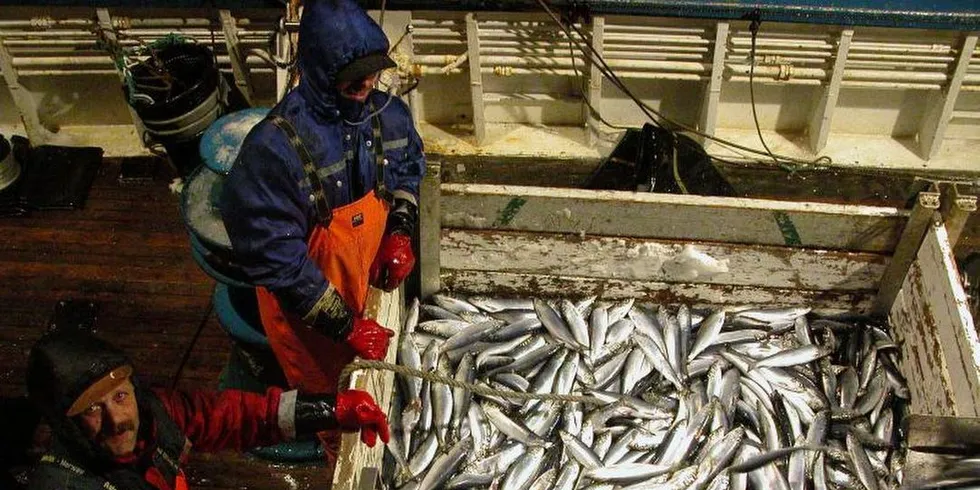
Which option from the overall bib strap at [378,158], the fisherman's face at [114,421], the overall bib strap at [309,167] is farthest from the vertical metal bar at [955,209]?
the fisherman's face at [114,421]

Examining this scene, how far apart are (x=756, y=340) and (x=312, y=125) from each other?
9.13ft

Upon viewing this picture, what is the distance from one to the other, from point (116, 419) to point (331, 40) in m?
1.58

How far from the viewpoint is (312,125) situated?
3512mm

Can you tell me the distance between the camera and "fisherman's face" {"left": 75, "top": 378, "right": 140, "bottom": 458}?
269 cm

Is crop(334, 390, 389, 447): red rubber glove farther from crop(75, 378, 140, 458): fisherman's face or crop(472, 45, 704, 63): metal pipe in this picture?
crop(472, 45, 704, 63): metal pipe

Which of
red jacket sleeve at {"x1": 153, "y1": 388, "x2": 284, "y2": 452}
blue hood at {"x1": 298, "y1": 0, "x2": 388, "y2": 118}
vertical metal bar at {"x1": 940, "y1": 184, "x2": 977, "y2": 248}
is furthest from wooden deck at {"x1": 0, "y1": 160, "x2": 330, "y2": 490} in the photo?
vertical metal bar at {"x1": 940, "y1": 184, "x2": 977, "y2": 248}

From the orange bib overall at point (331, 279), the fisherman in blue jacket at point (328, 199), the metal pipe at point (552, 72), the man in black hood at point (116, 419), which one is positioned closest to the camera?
the man in black hood at point (116, 419)

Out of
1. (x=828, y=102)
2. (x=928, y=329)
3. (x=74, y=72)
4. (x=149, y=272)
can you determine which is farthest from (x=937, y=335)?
(x=74, y=72)

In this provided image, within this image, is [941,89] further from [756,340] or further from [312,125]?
[312,125]

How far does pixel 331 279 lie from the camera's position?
392 centimetres

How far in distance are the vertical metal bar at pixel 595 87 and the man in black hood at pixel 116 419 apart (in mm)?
3649

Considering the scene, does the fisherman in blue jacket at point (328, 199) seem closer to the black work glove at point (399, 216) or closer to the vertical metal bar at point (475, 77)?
the black work glove at point (399, 216)

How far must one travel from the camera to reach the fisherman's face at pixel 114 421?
2.69 meters

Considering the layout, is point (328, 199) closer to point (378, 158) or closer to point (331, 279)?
point (378, 158)
